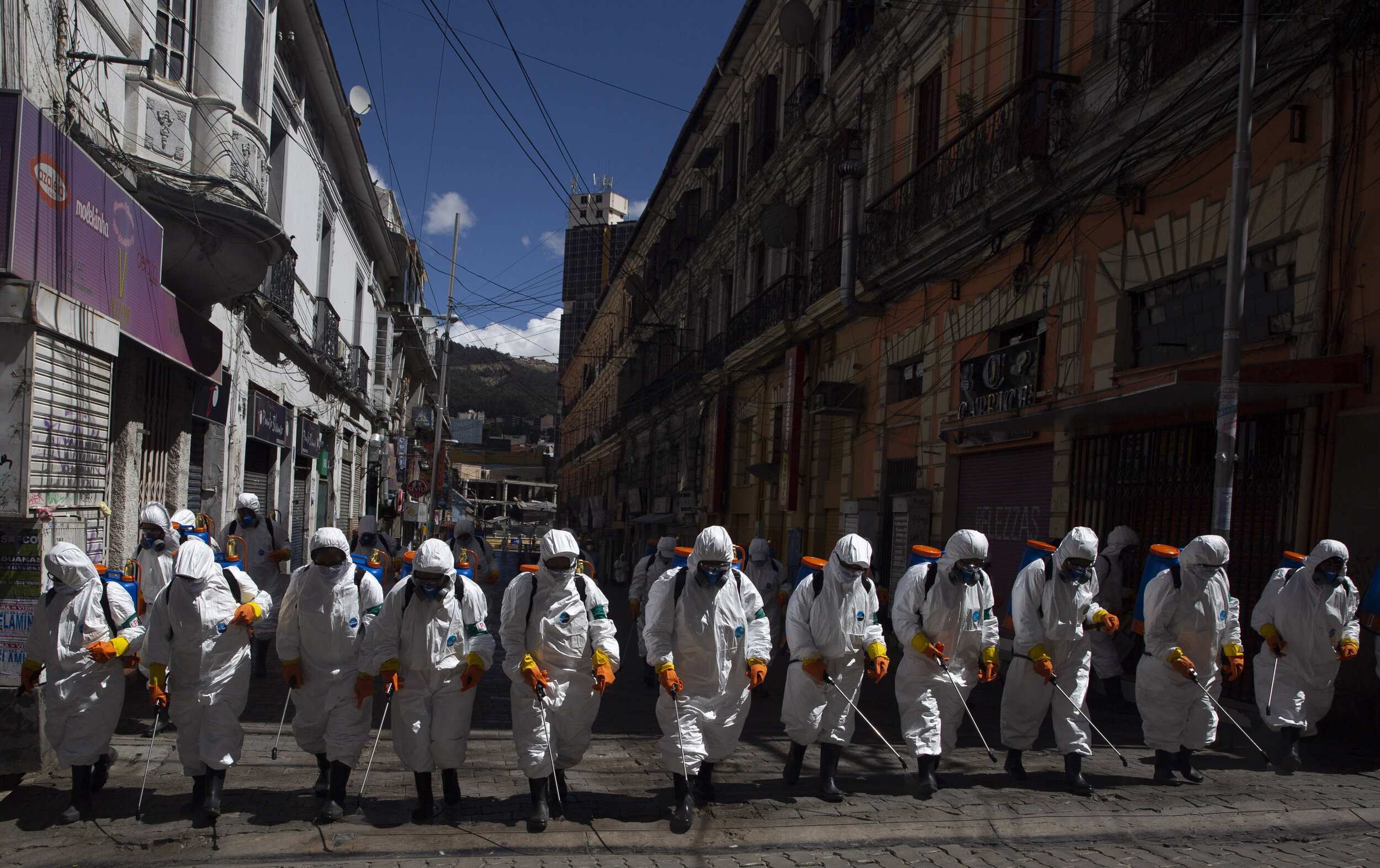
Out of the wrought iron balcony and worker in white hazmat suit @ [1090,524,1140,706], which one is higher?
the wrought iron balcony

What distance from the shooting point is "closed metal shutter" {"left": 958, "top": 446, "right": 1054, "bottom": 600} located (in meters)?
11.2

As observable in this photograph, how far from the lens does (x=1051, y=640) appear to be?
6.43 m

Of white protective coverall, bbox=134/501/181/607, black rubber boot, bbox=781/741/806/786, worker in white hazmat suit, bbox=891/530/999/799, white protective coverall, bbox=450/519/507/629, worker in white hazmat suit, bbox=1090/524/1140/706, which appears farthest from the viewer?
white protective coverall, bbox=450/519/507/629

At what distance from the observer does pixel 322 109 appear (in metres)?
18.4


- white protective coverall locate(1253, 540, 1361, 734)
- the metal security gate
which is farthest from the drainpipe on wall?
white protective coverall locate(1253, 540, 1361, 734)

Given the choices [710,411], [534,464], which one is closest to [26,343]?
[710,411]

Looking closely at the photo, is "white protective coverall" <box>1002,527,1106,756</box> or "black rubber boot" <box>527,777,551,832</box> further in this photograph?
"white protective coverall" <box>1002,527,1106,756</box>

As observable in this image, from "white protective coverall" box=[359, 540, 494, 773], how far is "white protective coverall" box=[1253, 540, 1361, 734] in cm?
550

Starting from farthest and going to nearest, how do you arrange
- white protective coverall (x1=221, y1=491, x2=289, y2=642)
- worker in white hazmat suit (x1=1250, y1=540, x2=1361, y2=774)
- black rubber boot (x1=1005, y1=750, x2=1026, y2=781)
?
white protective coverall (x1=221, y1=491, x2=289, y2=642) < worker in white hazmat suit (x1=1250, y1=540, x2=1361, y2=774) < black rubber boot (x1=1005, y1=750, x2=1026, y2=781)

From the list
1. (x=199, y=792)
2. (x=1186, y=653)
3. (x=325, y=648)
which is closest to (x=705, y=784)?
(x=325, y=648)

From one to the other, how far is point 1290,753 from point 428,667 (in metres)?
5.80

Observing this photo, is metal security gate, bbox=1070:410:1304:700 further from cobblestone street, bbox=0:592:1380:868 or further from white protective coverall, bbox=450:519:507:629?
white protective coverall, bbox=450:519:507:629

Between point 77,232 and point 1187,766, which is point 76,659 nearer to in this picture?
point 77,232

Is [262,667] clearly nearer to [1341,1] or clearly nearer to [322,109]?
[1341,1]
